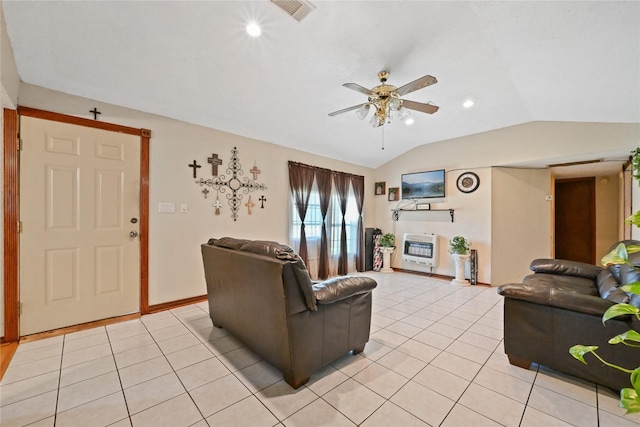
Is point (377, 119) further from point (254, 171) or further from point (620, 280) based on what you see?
point (620, 280)

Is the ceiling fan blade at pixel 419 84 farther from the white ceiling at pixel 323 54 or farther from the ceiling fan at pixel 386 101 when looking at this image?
the white ceiling at pixel 323 54

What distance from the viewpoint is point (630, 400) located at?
2.91 ft

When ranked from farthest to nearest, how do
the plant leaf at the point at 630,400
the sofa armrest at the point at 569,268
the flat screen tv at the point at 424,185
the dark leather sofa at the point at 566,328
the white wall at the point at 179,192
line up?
the flat screen tv at the point at 424,185
the sofa armrest at the point at 569,268
the white wall at the point at 179,192
the dark leather sofa at the point at 566,328
the plant leaf at the point at 630,400

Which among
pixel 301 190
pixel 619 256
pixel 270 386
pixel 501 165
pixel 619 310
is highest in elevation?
pixel 501 165

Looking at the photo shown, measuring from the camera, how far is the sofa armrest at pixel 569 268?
306 cm

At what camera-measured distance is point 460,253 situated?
4.61 m

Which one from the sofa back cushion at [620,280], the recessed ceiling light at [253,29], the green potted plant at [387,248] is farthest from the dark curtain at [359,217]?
the recessed ceiling light at [253,29]

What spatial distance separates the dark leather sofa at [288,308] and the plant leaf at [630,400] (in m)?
1.39

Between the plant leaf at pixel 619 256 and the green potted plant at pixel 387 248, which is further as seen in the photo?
the green potted plant at pixel 387 248

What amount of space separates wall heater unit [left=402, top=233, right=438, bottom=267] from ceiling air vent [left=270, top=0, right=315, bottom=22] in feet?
14.3

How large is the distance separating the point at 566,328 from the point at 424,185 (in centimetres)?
365

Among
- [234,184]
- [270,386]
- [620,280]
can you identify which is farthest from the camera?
[234,184]

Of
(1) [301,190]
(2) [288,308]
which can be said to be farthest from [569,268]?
(1) [301,190]

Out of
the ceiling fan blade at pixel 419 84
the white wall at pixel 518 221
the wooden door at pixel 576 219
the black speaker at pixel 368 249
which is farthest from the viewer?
the black speaker at pixel 368 249
